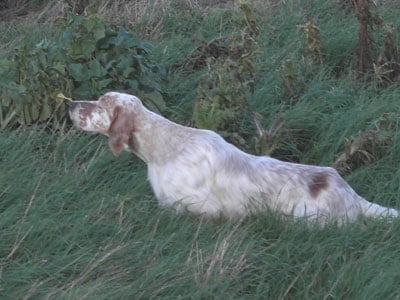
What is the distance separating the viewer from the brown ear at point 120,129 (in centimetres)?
547

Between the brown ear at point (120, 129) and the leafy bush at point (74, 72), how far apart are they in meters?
1.12

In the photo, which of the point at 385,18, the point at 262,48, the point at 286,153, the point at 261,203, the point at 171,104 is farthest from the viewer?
the point at 385,18

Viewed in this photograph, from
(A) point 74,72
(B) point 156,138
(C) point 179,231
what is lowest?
(A) point 74,72

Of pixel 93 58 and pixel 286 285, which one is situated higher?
pixel 286 285

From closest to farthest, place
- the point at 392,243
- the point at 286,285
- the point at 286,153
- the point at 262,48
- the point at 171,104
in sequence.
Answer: the point at 286,285 → the point at 392,243 → the point at 286,153 → the point at 171,104 → the point at 262,48

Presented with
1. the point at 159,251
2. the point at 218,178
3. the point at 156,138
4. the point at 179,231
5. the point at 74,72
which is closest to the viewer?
the point at 159,251

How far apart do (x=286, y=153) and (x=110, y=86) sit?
4.39 feet

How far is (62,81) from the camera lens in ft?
21.6

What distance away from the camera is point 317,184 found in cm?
541

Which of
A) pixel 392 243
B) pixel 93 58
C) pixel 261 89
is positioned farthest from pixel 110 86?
pixel 392 243

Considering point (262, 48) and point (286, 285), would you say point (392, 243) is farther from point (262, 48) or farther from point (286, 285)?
point (262, 48)

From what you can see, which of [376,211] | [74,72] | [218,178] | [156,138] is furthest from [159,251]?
[74,72]

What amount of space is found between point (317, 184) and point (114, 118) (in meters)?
1.22

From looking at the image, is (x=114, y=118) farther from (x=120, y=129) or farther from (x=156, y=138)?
(x=156, y=138)
